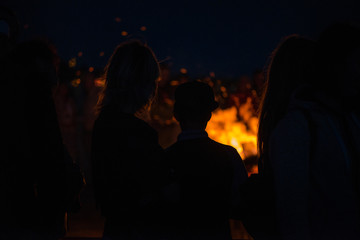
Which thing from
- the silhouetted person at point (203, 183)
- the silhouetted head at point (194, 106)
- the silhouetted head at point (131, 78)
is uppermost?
the silhouetted head at point (131, 78)

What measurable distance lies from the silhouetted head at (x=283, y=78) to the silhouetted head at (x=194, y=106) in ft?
0.99

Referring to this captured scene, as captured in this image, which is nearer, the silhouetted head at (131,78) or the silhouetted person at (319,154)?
the silhouetted person at (319,154)

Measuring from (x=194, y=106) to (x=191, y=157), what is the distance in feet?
0.93

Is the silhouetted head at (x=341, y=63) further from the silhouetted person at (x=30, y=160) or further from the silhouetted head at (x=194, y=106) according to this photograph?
the silhouetted person at (x=30, y=160)

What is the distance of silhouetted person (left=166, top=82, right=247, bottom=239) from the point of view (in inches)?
61.7

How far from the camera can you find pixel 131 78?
5.60ft

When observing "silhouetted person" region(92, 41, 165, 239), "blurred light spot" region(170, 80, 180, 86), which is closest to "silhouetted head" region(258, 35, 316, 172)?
"silhouetted person" region(92, 41, 165, 239)

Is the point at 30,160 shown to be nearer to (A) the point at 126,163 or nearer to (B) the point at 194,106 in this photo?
(A) the point at 126,163

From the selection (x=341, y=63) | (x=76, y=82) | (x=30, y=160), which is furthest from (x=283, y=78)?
(x=76, y=82)

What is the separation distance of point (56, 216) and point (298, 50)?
141 cm

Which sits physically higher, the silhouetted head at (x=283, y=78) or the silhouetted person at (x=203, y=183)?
the silhouetted head at (x=283, y=78)

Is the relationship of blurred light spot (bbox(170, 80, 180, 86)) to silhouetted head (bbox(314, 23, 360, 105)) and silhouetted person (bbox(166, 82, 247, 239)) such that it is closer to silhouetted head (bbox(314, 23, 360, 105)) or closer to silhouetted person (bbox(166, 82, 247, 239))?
silhouetted person (bbox(166, 82, 247, 239))

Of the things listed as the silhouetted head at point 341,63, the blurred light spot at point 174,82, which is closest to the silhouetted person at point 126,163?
the silhouetted head at point 341,63

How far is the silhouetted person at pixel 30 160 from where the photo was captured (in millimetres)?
1386
